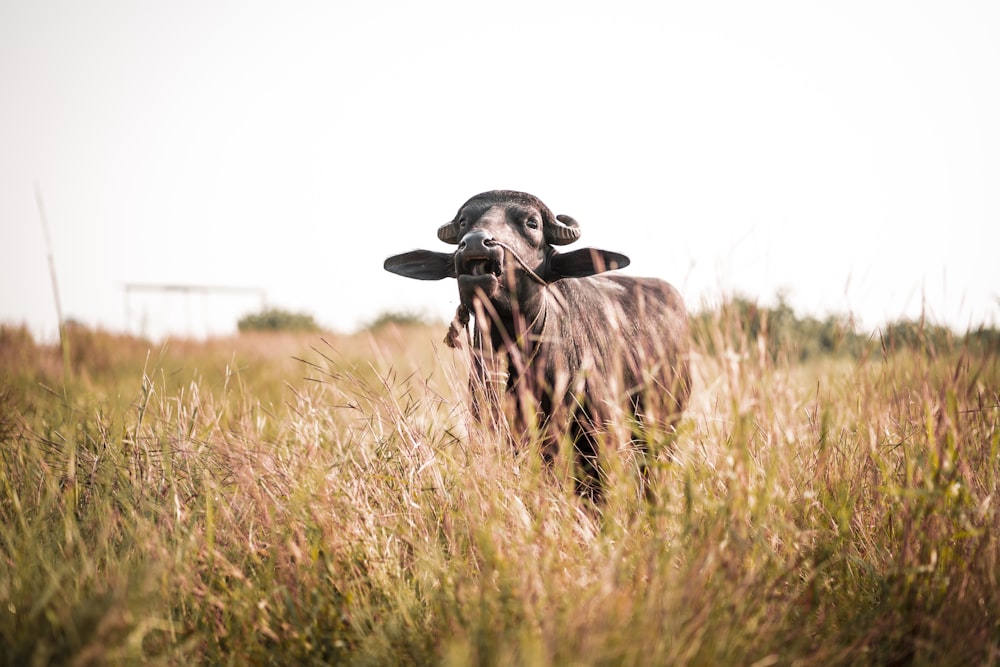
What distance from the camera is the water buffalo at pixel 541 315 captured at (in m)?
3.22

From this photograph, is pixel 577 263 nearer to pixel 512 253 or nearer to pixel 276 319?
pixel 512 253

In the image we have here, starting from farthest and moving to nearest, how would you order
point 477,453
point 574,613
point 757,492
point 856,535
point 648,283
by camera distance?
point 648,283, point 477,453, point 856,535, point 757,492, point 574,613

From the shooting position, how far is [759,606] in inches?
74.4

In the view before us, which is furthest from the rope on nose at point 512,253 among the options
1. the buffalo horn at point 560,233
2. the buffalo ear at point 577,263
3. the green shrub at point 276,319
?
the green shrub at point 276,319

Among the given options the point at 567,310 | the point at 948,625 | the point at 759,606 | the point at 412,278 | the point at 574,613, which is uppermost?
the point at 412,278

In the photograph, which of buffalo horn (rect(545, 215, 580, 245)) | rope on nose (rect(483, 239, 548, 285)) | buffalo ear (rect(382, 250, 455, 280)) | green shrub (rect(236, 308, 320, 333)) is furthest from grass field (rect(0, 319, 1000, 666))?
green shrub (rect(236, 308, 320, 333))

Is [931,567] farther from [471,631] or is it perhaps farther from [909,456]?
[471,631]

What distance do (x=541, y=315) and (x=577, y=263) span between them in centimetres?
45

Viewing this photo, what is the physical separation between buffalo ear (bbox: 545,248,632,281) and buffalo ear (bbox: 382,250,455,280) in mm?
638

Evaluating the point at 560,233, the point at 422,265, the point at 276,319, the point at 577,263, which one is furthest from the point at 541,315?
the point at 276,319

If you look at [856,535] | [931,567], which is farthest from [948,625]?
[856,535]

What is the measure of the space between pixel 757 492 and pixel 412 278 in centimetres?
242

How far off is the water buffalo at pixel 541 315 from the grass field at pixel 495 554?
0.52 meters

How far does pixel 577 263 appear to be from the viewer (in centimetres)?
380
